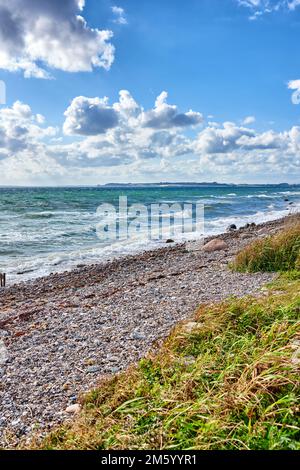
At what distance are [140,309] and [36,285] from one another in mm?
5301

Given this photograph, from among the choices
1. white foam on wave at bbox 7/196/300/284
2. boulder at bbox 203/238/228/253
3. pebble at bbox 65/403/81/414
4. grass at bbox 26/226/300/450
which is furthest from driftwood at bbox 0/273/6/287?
pebble at bbox 65/403/81/414

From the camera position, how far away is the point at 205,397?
10.4 ft

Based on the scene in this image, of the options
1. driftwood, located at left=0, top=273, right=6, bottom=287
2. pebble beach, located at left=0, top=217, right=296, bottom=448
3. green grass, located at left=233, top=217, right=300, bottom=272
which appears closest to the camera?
pebble beach, located at left=0, top=217, right=296, bottom=448

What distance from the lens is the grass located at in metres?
2.75

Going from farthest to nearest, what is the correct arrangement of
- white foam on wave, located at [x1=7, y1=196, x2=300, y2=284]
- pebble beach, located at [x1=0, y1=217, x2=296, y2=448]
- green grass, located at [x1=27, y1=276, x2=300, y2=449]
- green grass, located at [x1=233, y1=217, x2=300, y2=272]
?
1. white foam on wave, located at [x1=7, y1=196, x2=300, y2=284]
2. green grass, located at [x1=233, y1=217, x2=300, y2=272]
3. pebble beach, located at [x1=0, y1=217, x2=296, y2=448]
4. green grass, located at [x1=27, y1=276, x2=300, y2=449]

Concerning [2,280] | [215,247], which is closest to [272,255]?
[215,247]

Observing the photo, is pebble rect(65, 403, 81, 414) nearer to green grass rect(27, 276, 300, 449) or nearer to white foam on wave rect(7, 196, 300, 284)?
green grass rect(27, 276, 300, 449)

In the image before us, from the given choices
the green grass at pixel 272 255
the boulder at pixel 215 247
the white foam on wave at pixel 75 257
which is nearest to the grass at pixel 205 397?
the green grass at pixel 272 255

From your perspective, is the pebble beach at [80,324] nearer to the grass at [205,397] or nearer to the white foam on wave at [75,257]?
the grass at [205,397]

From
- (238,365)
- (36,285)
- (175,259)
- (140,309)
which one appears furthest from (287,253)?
(36,285)

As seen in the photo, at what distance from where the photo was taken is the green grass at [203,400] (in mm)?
2744
